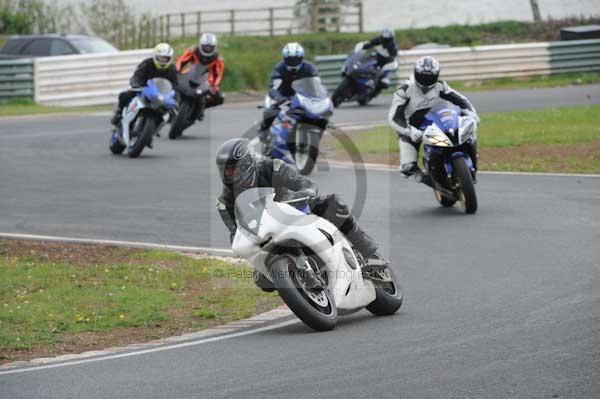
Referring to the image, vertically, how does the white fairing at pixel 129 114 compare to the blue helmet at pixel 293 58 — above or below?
below

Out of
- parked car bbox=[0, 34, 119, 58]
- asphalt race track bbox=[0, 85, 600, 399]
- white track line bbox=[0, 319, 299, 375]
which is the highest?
parked car bbox=[0, 34, 119, 58]

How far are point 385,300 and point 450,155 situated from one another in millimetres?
4932

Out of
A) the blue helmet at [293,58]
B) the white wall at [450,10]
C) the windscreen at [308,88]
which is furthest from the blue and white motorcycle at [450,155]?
the white wall at [450,10]

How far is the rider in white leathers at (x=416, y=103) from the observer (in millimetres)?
13695

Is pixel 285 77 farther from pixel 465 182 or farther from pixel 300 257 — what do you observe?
pixel 300 257

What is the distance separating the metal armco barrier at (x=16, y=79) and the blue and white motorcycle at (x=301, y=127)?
1328 cm

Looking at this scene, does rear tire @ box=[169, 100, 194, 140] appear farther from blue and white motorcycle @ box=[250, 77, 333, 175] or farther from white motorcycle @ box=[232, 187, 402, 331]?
white motorcycle @ box=[232, 187, 402, 331]

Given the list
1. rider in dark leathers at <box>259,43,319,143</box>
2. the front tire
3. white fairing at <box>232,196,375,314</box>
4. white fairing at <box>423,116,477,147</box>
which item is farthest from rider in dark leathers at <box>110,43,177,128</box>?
the front tire

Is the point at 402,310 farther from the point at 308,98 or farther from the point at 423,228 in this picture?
the point at 308,98

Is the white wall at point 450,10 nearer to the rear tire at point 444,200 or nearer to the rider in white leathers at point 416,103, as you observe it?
the rider in white leathers at point 416,103

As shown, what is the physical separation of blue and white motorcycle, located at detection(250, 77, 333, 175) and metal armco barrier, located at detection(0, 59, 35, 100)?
13280 millimetres

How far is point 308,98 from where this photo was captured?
16.8 meters

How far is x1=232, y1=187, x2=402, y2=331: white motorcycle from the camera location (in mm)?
8008

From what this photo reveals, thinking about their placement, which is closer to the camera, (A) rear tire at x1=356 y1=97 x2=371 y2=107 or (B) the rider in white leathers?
(B) the rider in white leathers
